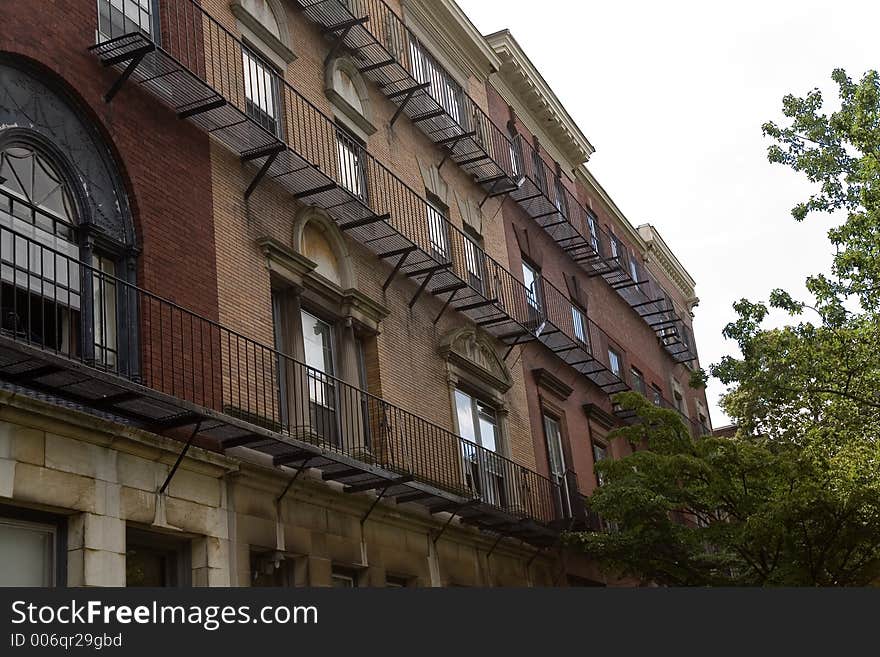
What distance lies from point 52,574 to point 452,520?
8682 millimetres

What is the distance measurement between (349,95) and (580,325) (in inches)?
471

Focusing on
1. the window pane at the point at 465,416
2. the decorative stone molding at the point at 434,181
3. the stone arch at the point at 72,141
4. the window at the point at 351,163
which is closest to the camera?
the stone arch at the point at 72,141

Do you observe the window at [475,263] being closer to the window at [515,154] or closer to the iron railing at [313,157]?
the iron railing at [313,157]

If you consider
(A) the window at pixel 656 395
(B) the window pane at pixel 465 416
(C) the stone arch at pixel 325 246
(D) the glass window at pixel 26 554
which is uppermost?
(A) the window at pixel 656 395

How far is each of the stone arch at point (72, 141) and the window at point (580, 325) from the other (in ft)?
57.3

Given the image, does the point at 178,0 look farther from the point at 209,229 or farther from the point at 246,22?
the point at 209,229

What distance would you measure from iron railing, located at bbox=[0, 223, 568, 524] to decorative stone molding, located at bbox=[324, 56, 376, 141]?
555cm

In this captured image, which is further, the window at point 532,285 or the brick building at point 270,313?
the window at point 532,285

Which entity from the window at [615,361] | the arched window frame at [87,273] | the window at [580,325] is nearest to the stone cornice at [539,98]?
the window at [580,325]

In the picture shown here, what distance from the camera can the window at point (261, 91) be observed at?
17203 millimetres

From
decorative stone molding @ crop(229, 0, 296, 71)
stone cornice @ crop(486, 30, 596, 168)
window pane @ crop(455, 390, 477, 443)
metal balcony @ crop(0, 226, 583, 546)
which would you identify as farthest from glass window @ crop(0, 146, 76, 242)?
stone cornice @ crop(486, 30, 596, 168)

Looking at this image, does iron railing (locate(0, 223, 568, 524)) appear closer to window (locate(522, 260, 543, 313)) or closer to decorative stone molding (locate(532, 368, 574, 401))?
decorative stone molding (locate(532, 368, 574, 401))

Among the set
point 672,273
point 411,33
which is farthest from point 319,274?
point 672,273

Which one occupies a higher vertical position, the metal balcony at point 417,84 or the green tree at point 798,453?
the metal balcony at point 417,84
